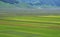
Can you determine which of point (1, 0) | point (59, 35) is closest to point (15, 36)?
point (59, 35)

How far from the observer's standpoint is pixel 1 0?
59.1 metres

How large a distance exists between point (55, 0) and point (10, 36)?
58.0 meters

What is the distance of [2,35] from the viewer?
33.1 feet

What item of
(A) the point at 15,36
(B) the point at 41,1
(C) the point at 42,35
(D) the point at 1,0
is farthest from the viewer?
(B) the point at 41,1

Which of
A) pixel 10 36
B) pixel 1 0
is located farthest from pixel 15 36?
pixel 1 0

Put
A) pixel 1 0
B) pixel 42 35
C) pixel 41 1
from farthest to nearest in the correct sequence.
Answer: pixel 41 1 < pixel 1 0 < pixel 42 35

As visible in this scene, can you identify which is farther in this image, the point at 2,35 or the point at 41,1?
the point at 41,1

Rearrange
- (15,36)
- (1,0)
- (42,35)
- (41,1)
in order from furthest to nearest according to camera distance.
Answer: (41,1) → (1,0) → (42,35) → (15,36)

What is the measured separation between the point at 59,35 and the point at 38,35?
1.16 metres

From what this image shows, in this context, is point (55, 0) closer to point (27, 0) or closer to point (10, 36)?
point (27, 0)

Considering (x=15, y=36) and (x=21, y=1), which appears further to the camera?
(x=21, y=1)

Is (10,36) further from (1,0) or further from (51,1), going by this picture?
(51,1)

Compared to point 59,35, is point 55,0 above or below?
above

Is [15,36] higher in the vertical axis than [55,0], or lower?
lower
